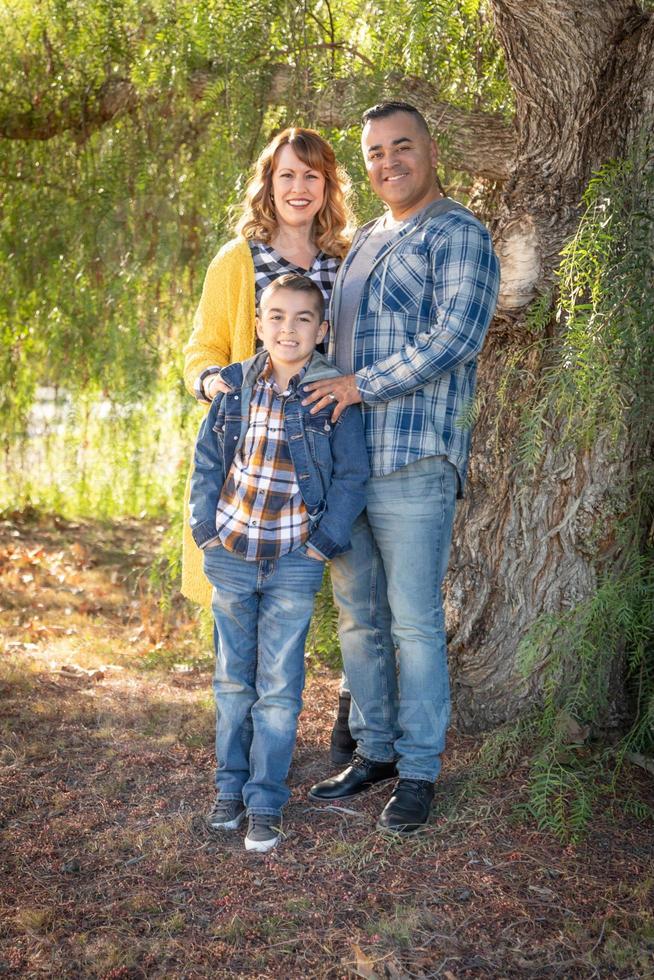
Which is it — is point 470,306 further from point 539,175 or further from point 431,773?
point 431,773

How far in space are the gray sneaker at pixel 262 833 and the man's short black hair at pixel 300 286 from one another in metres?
1.35

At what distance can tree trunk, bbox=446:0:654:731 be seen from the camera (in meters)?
3.02

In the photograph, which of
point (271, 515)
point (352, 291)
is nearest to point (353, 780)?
point (271, 515)

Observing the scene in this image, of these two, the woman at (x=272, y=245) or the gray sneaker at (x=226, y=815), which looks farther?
the woman at (x=272, y=245)

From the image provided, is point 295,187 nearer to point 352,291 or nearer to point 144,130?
point 352,291

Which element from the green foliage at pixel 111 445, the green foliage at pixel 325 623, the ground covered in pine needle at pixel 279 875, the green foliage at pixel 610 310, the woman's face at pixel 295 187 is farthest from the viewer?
the green foliage at pixel 111 445

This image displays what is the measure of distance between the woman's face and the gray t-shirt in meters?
0.20

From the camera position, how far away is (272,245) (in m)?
3.04

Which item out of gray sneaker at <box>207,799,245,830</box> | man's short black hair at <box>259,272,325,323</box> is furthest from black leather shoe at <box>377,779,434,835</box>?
man's short black hair at <box>259,272,325,323</box>

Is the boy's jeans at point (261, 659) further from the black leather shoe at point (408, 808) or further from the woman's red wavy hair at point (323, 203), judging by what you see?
the woman's red wavy hair at point (323, 203)

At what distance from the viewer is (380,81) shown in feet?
11.3

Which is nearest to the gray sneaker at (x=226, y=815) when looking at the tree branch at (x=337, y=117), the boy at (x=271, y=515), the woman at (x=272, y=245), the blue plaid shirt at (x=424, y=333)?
the boy at (x=271, y=515)

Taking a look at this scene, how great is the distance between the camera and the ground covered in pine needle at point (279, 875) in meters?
2.26

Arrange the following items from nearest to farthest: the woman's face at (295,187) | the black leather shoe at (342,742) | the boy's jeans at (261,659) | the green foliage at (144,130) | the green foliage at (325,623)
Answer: the boy's jeans at (261,659) → the woman's face at (295,187) → the black leather shoe at (342,742) → the green foliage at (144,130) → the green foliage at (325,623)
